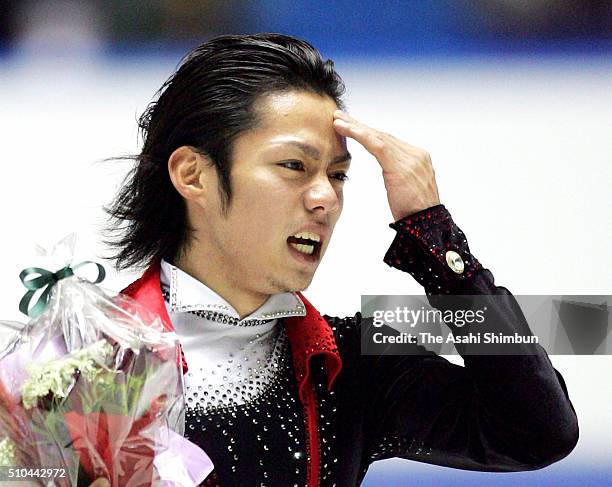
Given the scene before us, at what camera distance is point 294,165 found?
1.85 metres

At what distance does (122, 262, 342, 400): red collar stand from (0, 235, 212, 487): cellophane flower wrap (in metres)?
0.20

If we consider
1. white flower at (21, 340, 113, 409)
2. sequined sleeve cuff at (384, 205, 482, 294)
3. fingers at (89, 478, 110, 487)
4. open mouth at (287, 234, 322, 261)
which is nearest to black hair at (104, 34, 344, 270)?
open mouth at (287, 234, 322, 261)

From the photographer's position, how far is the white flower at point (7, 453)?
58.5 inches

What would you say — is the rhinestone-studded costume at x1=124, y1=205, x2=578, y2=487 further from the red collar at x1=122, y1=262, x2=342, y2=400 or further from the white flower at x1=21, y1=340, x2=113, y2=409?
the white flower at x1=21, y1=340, x2=113, y2=409

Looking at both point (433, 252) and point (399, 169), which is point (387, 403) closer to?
point (433, 252)

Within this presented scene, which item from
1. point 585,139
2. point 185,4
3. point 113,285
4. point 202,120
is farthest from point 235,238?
point 585,139

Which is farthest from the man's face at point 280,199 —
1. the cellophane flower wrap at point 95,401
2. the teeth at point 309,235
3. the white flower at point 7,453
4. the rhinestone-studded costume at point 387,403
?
the white flower at point 7,453

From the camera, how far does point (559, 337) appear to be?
263 cm

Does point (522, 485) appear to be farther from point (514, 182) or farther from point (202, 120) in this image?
point (202, 120)

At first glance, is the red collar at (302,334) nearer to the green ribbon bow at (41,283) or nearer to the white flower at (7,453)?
the green ribbon bow at (41,283)

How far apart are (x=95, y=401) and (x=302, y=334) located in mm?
517

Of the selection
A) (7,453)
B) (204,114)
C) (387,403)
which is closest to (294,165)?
(204,114)

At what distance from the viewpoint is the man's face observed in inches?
72.2

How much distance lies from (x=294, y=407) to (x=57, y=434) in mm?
497
